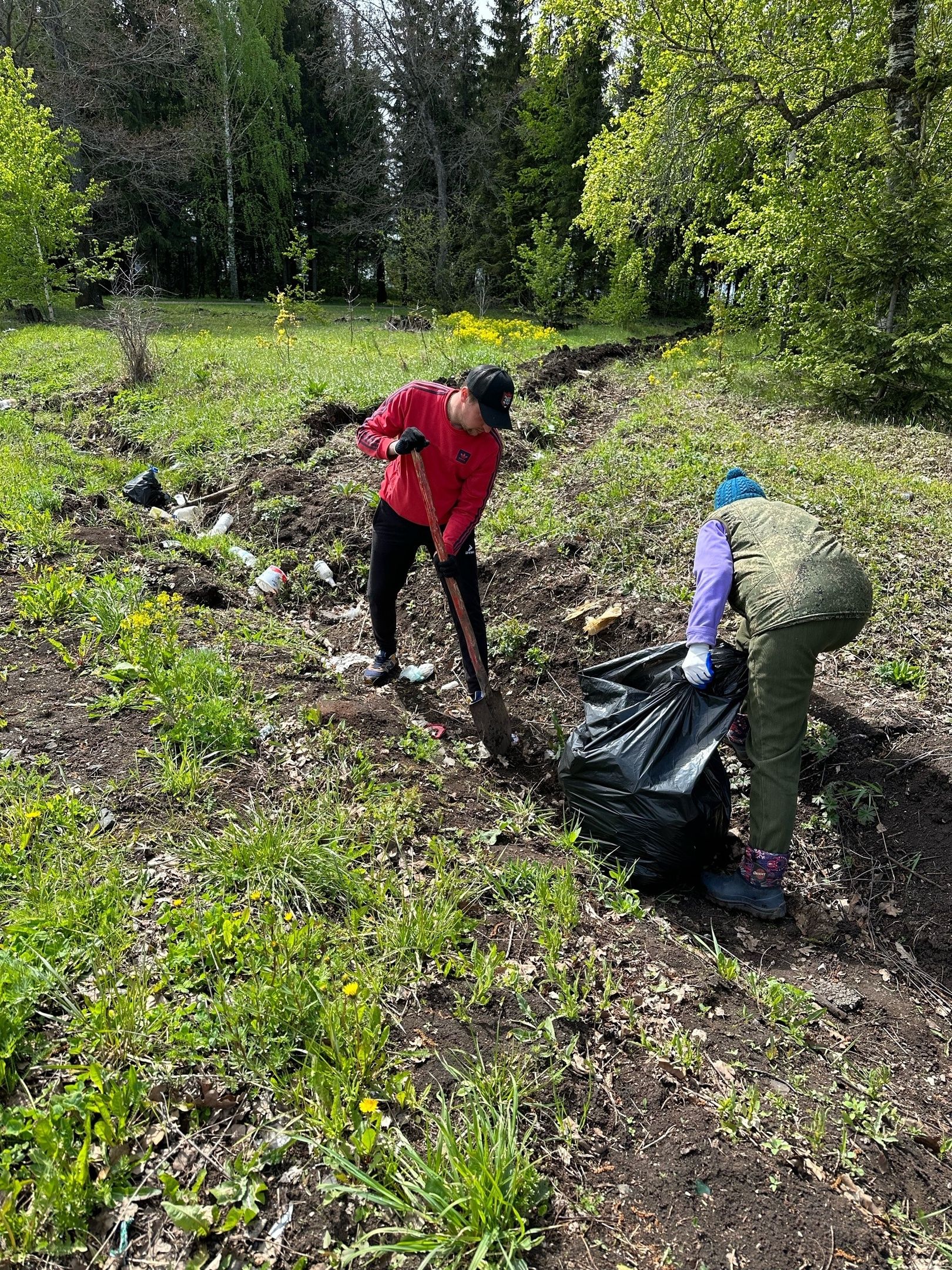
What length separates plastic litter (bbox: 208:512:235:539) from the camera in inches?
225

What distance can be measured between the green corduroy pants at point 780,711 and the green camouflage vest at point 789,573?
0.17 feet

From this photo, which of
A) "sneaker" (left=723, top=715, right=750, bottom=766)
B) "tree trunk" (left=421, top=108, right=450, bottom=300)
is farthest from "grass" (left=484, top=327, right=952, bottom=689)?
"tree trunk" (left=421, top=108, right=450, bottom=300)

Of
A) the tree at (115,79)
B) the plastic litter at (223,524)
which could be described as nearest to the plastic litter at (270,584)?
the plastic litter at (223,524)

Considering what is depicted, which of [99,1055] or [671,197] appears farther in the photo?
[671,197]

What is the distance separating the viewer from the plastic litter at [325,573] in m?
5.15

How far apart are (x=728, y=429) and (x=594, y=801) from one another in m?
5.54

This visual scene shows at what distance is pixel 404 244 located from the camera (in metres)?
21.9

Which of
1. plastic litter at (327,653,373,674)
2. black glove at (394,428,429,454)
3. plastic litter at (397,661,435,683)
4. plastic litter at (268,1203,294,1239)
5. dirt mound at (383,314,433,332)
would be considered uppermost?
dirt mound at (383,314,433,332)

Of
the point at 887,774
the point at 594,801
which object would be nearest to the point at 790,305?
the point at 887,774

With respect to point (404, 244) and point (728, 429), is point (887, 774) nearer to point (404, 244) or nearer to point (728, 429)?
point (728, 429)

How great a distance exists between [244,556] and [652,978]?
4223mm

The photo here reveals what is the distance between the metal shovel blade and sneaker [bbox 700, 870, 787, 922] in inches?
46.6

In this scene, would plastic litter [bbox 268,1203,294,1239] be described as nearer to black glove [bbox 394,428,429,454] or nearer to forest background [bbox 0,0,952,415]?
black glove [bbox 394,428,429,454]

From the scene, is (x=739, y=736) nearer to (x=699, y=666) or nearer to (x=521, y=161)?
(x=699, y=666)
